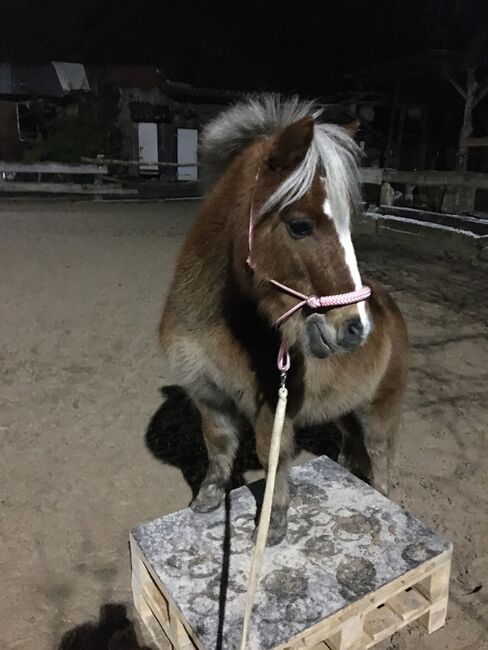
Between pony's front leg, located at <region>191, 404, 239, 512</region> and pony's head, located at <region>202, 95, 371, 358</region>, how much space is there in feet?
2.84

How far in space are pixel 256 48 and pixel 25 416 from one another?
20.0 metres

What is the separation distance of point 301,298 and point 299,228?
0.78ft

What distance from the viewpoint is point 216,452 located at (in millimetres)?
2715

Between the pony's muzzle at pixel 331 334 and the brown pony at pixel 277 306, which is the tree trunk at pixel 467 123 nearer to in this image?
the brown pony at pixel 277 306

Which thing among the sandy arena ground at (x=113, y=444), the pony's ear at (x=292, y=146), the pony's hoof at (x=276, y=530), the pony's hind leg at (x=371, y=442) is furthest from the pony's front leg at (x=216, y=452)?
the pony's ear at (x=292, y=146)

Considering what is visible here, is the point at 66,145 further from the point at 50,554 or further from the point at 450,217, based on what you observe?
the point at 50,554

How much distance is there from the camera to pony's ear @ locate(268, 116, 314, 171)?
1.68 m

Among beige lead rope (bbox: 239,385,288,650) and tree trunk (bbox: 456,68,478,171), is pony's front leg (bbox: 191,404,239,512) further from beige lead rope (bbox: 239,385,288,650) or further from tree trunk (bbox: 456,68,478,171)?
tree trunk (bbox: 456,68,478,171)

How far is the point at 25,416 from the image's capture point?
390 cm

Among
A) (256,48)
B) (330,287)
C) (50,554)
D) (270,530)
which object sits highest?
(256,48)

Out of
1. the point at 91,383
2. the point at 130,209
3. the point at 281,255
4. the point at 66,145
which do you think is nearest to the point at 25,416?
the point at 91,383

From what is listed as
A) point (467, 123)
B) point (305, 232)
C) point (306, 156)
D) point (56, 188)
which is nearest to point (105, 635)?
point (305, 232)

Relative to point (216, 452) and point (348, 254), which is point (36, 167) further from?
point (348, 254)

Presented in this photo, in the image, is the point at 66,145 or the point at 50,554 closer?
the point at 50,554
